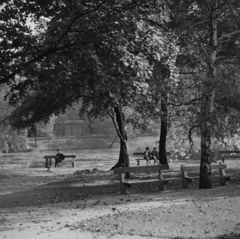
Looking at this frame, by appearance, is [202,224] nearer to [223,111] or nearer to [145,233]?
[145,233]

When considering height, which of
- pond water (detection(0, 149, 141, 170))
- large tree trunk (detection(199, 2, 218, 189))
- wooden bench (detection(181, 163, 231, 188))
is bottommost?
pond water (detection(0, 149, 141, 170))

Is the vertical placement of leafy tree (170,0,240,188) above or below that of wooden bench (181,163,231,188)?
above

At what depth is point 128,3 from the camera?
10531mm

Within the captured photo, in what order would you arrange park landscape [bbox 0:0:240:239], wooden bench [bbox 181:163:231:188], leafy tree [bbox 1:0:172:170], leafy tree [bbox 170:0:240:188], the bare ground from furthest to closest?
wooden bench [bbox 181:163:231:188]
leafy tree [bbox 170:0:240:188]
leafy tree [bbox 1:0:172:170]
park landscape [bbox 0:0:240:239]
the bare ground

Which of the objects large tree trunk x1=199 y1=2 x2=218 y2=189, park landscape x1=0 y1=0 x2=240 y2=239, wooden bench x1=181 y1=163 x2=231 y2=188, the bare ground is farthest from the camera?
wooden bench x1=181 y1=163 x2=231 y2=188

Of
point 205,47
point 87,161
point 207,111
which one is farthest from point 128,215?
point 87,161

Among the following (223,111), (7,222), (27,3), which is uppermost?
(27,3)

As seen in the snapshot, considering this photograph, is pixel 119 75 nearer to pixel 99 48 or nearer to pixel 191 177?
pixel 99 48

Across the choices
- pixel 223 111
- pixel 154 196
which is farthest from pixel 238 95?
pixel 154 196

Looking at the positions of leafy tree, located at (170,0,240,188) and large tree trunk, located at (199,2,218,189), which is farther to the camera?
large tree trunk, located at (199,2,218,189)

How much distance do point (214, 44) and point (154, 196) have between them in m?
5.53

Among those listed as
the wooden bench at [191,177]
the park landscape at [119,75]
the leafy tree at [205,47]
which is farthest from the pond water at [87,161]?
the park landscape at [119,75]

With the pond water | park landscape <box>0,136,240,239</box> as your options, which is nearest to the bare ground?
park landscape <box>0,136,240,239</box>

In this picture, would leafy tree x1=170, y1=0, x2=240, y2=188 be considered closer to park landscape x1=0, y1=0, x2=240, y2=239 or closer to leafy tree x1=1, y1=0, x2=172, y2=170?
park landscape x1=0, y1=0, x2=240, y2=239
